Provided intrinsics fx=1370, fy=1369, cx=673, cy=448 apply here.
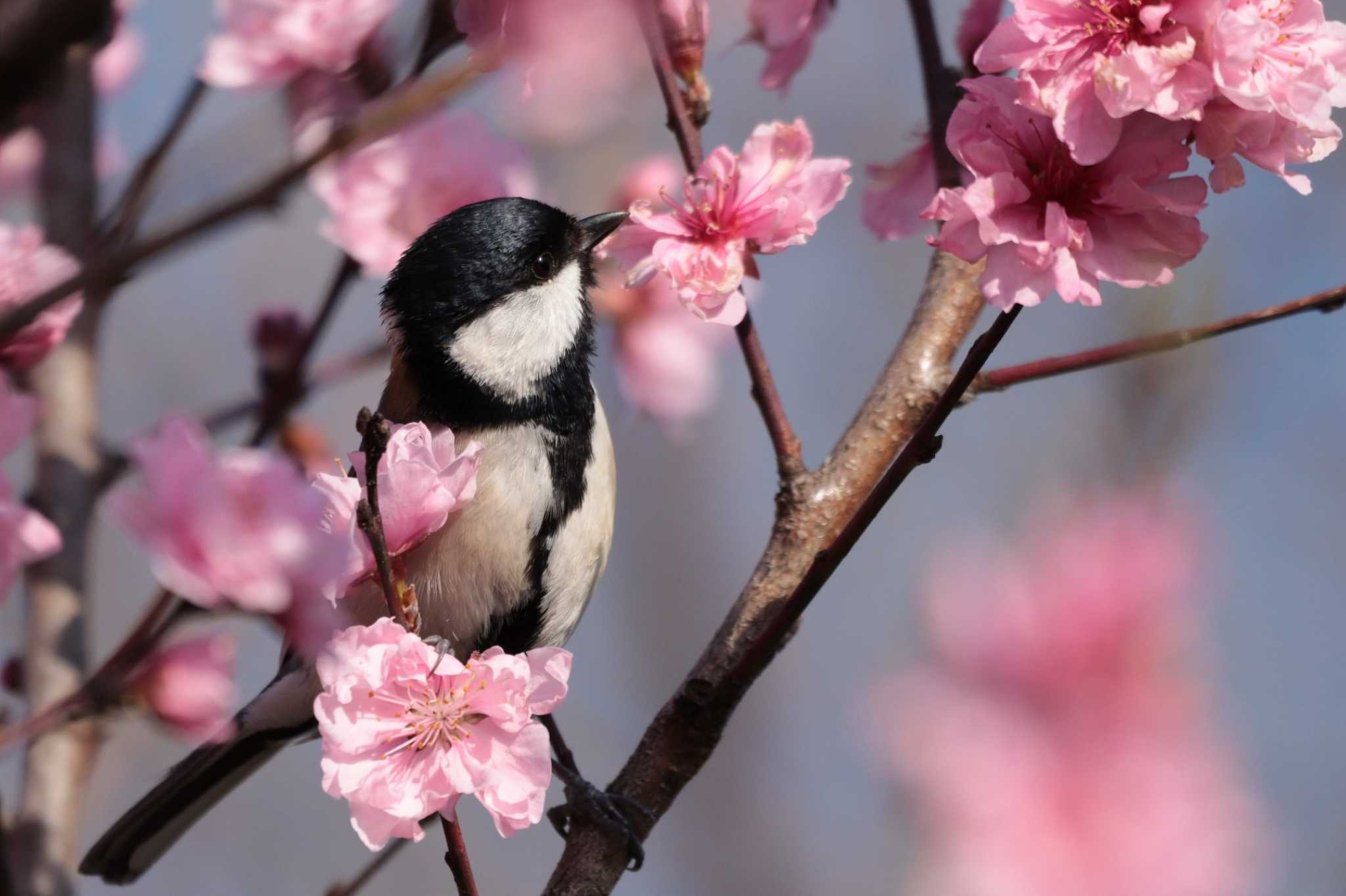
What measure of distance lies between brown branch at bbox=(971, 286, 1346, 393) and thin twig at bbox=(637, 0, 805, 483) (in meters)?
0.29

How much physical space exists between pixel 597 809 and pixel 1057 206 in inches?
35.0

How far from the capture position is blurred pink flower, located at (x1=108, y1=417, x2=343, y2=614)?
3.38ft

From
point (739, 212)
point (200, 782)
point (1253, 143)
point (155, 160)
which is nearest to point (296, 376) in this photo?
point (155, 160)

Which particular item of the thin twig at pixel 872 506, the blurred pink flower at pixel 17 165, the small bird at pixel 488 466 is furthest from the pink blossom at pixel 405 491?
the blurred pink flower at pixel 17 165

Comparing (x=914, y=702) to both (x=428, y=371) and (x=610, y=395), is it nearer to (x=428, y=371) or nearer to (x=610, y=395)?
(x=428, y=371)

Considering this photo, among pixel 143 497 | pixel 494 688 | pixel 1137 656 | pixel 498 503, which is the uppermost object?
pixel 143 497

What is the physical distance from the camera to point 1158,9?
1.07 m

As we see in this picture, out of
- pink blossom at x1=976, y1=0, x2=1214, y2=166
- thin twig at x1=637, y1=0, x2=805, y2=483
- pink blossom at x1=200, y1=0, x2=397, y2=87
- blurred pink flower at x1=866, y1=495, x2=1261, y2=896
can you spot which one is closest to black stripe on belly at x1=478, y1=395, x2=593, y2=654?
thin twig at x1=637, y1=0, x2=805, y2=483

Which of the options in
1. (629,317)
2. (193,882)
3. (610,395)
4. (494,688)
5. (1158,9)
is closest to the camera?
(1158,9)

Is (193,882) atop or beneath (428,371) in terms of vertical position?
beneath

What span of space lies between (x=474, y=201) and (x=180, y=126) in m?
0.64

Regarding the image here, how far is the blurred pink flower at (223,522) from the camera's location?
3.38ft

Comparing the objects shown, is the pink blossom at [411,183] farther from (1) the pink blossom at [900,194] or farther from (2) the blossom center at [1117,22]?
(2) the blossom center at [1117,22]

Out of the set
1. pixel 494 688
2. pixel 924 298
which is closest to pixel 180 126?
pixel 494 688
